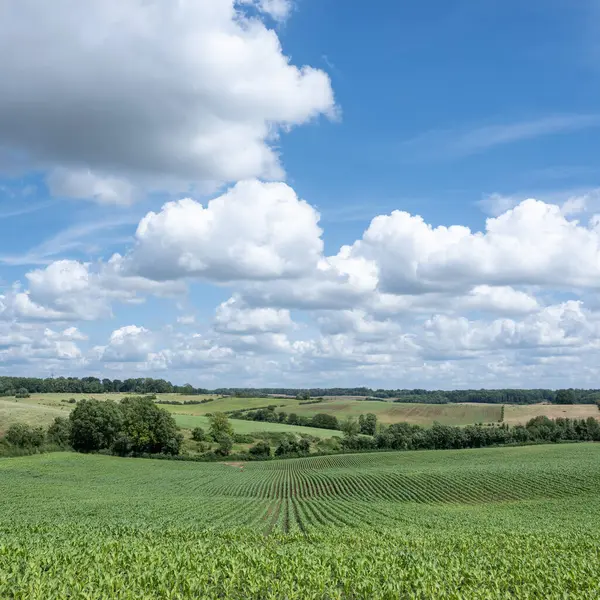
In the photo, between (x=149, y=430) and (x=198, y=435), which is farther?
(x=198, y=435)

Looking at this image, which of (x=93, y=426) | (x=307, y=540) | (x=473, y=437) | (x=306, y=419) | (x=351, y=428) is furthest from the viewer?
(x=306, y=419)

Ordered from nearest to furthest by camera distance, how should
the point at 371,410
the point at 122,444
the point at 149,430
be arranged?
the point at 122,444
the point at 149,430
the point at 371,410

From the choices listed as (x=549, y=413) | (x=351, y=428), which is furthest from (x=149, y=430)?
(x=549, y=413)

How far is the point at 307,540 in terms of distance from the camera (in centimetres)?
2477

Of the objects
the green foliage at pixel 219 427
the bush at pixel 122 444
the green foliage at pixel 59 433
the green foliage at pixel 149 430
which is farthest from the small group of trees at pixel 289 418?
the green foliage at pixel 59 433

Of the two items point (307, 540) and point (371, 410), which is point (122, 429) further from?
point (371, 410)

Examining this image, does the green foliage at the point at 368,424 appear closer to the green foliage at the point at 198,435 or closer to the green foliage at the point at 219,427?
the green foliage at the point at 219,427

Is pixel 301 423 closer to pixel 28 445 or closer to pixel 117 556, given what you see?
pixel 28 445

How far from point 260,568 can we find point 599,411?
161000 mm

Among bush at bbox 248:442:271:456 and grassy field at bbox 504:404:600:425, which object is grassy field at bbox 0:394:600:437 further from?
bush at bbox 248:442:271:456

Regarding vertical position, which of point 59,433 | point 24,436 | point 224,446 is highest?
point 24,436

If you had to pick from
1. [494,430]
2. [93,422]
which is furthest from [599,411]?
[93,422]

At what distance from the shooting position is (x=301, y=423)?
17012 centimetres

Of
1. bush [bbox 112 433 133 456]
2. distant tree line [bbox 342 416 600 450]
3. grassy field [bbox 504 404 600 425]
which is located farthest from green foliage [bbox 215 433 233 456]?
grassy field [bbox 504 404 600 425]
